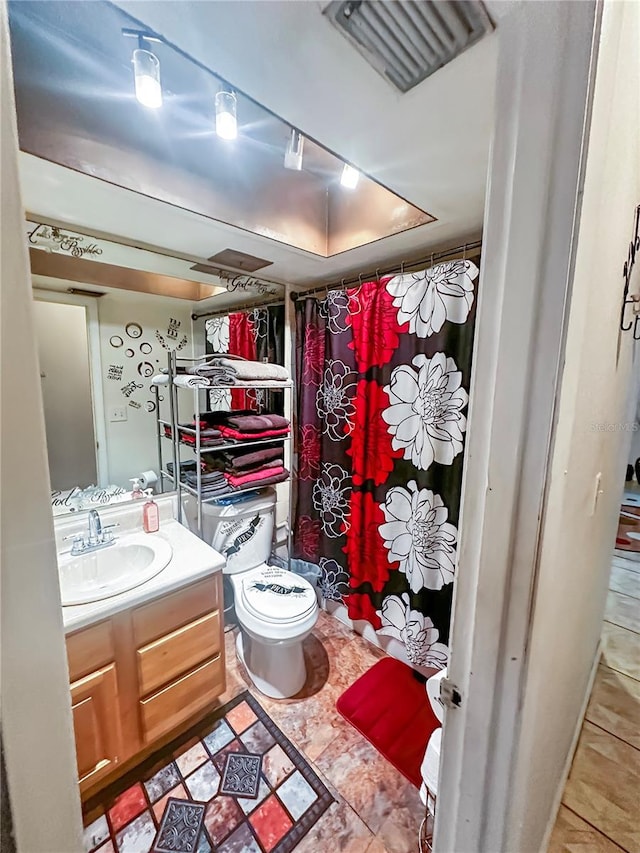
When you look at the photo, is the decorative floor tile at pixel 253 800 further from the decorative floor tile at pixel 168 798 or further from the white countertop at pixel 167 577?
the white countertop at pixel 167 577

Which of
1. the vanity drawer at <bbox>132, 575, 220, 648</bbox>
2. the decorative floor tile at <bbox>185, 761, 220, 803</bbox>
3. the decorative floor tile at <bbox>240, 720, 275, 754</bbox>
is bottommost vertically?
the decorative floor tile at <bbox>185, 761, 220, 803</bbox>

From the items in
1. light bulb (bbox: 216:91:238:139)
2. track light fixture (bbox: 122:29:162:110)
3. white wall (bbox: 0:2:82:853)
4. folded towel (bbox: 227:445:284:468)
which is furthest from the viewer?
folded towel (bbox: 227:445:284:468)

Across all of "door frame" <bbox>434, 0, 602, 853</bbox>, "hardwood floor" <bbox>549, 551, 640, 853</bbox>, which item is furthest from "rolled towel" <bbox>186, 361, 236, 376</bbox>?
"hardwood floor" <bbox>549, 551, 640, 853</bbox>

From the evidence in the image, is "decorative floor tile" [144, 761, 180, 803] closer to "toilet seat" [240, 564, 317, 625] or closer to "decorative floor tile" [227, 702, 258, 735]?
"decorative floor tile" [227, 702, 258, 735]

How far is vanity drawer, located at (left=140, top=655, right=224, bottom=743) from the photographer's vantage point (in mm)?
1238

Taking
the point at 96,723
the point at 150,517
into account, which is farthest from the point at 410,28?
the point at 96,723

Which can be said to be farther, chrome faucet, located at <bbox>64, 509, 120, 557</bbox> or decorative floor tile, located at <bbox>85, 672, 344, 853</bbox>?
chrome faucet, located at <bbox>64, 509, 120, 557</bbox>

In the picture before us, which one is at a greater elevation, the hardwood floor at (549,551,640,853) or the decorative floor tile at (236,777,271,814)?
the hardwood floor at (549,551,640,853)

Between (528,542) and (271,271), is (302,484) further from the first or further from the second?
(528,542)

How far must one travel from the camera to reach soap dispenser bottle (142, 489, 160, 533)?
1.54 m

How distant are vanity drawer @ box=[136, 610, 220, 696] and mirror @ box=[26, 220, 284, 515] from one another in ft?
2.17

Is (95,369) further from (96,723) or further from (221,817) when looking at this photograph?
(221,817)

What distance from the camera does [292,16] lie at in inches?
24.1

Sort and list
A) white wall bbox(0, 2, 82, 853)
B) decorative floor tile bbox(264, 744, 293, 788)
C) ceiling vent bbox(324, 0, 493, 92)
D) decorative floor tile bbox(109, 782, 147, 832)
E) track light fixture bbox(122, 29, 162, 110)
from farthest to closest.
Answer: decorative floor tile bbox(264, 744, 293, 788) < decorative floor tile bbox(109, 782, 147, 832) < track light fixture bbox(122, 29, 162, 110) < ceiling vent bbox(324, 0, 493, 92) < white wall bbox(0, 2, 82, 853)
